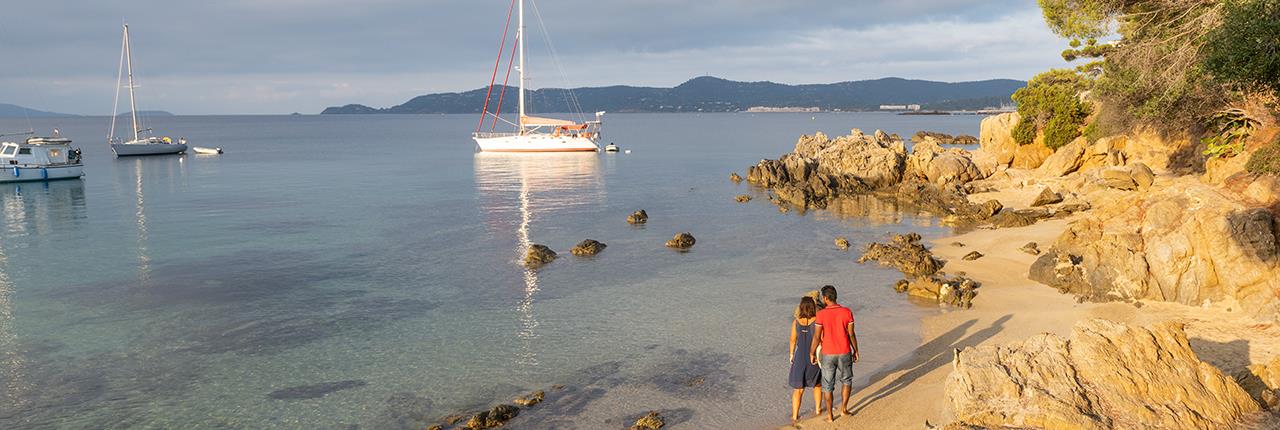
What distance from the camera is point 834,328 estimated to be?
11.2 m

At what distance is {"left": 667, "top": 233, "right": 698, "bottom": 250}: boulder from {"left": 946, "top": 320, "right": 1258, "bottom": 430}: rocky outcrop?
18155mm

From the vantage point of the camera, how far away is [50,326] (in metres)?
18.7

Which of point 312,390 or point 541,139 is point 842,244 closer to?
point 312,390

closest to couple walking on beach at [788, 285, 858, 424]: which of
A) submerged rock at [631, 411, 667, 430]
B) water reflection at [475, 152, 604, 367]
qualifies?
submerged rock at [631, 411, 667, 430]

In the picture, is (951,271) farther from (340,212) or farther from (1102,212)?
(340,212)

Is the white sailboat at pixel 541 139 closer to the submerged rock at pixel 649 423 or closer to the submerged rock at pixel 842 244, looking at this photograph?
the submerged rock at pixel 842 244

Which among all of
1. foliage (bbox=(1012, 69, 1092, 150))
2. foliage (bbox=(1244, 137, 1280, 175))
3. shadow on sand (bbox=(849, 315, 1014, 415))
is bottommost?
shadow on sand (bbox=(849, 315, 1014, 415))

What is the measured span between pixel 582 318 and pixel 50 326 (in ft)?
40.5

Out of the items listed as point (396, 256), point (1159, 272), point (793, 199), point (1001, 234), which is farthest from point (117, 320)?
point (793, 199)

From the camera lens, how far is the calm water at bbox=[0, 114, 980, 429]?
1384 centimetres

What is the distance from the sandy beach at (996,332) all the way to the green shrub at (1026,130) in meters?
24.6

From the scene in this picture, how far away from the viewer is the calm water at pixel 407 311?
1384 cm

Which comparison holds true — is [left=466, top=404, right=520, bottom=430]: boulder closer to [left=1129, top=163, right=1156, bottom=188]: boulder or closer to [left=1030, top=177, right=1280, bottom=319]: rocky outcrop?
[left=1030, top=177, right=1280, bottom=319]: rocky outcrop

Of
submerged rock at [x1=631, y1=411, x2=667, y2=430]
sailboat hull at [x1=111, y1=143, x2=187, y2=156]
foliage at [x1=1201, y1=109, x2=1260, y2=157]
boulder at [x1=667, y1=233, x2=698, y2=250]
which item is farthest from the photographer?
sailboat hull at [x1=111, y1=143, x2=187, y2=156]
